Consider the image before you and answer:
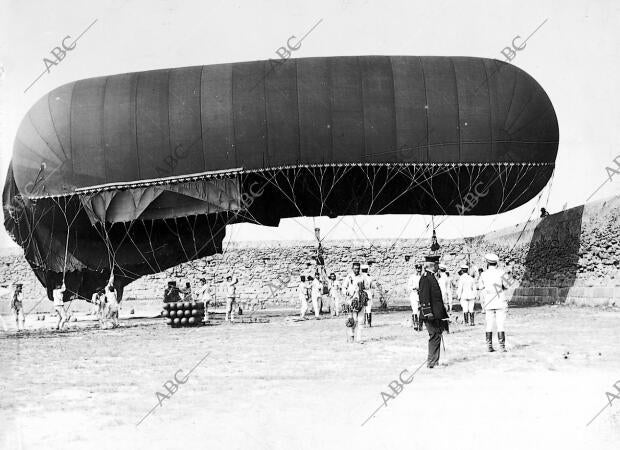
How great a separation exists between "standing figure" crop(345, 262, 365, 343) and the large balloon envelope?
6.96 m

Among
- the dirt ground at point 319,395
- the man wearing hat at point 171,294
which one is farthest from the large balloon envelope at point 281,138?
the dirt ground at point 319,395

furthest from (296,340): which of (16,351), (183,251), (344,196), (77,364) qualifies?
(183,251)

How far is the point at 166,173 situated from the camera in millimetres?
19828

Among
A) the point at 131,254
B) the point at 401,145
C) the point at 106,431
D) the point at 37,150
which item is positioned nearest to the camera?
the point at 106,431

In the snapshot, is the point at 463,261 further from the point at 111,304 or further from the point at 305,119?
the point at 111,304

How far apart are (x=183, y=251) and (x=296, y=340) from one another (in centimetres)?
984

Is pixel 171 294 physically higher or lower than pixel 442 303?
higher

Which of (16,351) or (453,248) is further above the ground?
(453,248)

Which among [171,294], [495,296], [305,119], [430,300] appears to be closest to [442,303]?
[430,300]

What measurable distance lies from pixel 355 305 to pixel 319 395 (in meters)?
5.12

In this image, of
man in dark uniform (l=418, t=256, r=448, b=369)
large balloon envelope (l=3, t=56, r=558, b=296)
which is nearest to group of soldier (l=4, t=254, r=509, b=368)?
man in dark uniform (l=418, t=256, r=448, b=369)

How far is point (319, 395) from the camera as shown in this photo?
7238 mm

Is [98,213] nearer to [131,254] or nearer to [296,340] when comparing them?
[131,254]

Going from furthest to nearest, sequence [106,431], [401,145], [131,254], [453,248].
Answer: [453,248], [131,254], [401,145], [106,431]
